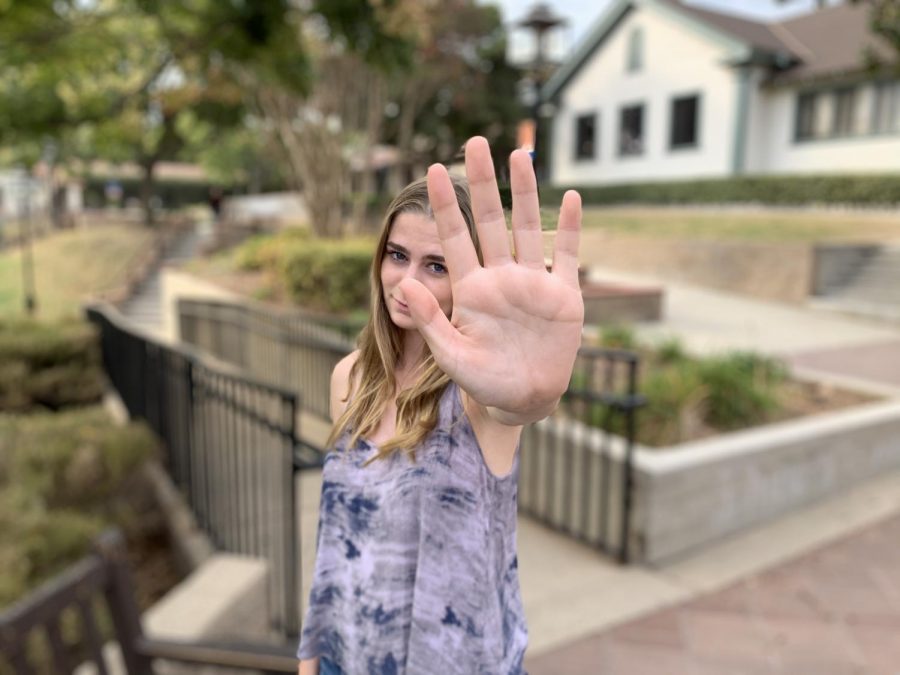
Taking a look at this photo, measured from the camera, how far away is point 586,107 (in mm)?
27031

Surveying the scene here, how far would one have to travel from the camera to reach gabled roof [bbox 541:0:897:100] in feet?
70.2

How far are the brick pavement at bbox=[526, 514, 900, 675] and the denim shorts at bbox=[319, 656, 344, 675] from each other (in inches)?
90.5

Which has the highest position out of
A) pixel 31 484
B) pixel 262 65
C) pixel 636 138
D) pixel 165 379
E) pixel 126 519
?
pixel 636 138

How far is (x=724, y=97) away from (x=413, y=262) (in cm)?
2421

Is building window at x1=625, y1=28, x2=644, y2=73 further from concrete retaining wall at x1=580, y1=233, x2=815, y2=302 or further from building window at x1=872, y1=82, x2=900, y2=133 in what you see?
concrete retaining wall at x1=580, y1=233, x2=815, y2=302

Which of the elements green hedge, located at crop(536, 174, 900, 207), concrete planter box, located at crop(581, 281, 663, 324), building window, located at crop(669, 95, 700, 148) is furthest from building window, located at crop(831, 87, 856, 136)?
concrete planter box, located at crop(581, 281, 663, 324)

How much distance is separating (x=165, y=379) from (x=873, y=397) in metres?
6.02

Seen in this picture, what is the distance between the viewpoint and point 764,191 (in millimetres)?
20953

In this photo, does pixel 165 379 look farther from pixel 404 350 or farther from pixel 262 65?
pixel 404 350

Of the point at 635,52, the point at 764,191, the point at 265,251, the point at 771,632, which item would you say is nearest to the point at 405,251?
the point at 771,632

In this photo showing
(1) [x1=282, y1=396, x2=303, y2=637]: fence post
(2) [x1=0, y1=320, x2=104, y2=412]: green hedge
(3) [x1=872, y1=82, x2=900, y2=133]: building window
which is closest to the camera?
(1) [x1=282, y1=396, x2=303, y2=637]: fence post

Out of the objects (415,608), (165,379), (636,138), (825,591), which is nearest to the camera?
(415,608)

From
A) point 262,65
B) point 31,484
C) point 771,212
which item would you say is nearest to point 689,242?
point 771,212

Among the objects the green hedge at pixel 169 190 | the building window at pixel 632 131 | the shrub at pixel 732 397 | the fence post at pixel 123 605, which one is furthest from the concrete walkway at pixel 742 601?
the green hedge at pixel 169 190
